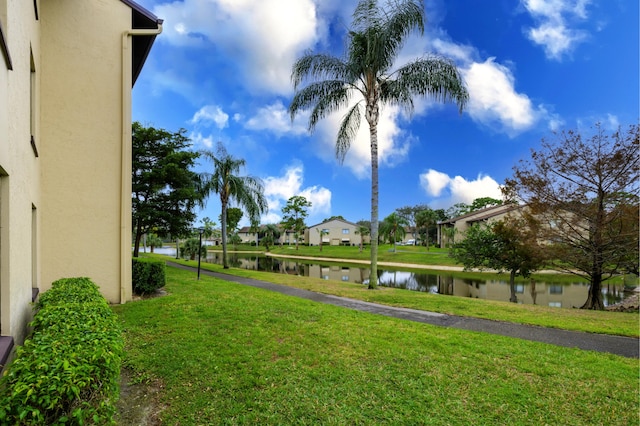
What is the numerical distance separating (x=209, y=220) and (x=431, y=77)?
46.2 metres

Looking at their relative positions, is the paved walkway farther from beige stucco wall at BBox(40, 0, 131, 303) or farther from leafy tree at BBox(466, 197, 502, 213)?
leafy tree at BBox(466, 197, 502, 213)

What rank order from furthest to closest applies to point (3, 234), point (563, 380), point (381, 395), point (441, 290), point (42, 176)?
point (441, 290) → point (42, 176) → point (563, 380) → point (381, 395) → point (3, 234)

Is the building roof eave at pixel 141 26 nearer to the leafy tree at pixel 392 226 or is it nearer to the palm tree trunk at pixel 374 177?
the palm tree trunk at pixel 374 177

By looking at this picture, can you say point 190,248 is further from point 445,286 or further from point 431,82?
point 431,82

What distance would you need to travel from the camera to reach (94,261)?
25.7ft

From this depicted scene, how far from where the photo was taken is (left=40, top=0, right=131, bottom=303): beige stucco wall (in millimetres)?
7363

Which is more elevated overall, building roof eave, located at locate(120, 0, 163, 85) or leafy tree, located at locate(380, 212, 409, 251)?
building roof eave, located at locate(120, 0, 163, 85)

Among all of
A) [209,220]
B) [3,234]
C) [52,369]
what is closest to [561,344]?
[52,369]

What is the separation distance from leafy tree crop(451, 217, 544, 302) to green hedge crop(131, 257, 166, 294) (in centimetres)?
1451

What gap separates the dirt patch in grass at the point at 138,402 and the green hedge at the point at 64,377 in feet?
3.21

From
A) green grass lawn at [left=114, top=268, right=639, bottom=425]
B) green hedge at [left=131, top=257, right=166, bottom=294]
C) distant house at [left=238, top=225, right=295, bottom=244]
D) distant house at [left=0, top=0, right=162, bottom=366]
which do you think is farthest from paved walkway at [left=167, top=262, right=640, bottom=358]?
distant house at [left=238, top=225, right=295, bottom=244]

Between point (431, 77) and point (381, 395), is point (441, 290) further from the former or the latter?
point (381, 395)

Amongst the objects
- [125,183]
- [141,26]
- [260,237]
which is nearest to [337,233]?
[260,237]

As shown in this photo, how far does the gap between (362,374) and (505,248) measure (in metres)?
15.4
